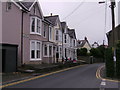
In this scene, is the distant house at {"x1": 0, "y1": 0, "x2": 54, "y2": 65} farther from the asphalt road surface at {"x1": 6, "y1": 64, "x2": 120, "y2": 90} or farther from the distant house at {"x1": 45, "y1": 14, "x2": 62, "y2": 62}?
the asphalt road surface at {"x1": 6, "y1": 64, "x2": 120, "y2": 90}

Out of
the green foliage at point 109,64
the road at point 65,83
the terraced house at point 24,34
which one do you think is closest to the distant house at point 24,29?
the terraced house at point 24,34

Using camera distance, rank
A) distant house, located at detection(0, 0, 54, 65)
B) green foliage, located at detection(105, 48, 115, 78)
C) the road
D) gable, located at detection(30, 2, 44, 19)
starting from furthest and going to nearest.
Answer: gable, located at detection(30, 2, 44, 19) < distant house, located at detection(0, 0, 54, 65) < green foliage, located at detection(105, 48, 115, 78) < the road

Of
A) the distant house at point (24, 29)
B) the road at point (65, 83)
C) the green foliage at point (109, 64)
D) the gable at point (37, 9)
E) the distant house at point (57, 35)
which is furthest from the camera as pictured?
the distant house at point (57, 35)

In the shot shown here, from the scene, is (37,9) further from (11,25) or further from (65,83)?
(65,83)

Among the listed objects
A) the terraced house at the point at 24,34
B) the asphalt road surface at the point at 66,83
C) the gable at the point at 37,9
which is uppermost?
the gable at the point at 37,9

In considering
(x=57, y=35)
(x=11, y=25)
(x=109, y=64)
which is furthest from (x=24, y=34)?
(x=57, y=35)

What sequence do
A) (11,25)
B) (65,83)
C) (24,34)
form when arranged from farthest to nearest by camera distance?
(24,34), (11,25), (65,83)

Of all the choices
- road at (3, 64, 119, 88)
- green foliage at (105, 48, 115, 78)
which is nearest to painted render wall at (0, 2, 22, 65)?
road at (3, 64, 119, 88)

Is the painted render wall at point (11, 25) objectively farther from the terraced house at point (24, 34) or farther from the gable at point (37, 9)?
the gable at point (37, 9)

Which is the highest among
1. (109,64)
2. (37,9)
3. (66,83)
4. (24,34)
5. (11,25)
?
(37,9)

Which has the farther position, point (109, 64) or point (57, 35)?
point (57, 35)

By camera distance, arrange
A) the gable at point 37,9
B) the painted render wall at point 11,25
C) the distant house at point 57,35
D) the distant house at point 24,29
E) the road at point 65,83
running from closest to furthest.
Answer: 1. the road at point 65,83
2. the painted render wall at point 11,25
3. the distant house at point 24,29
4. the gable at point 37,9
5. the distant house at point 57,35

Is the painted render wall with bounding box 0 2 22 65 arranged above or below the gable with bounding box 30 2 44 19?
below

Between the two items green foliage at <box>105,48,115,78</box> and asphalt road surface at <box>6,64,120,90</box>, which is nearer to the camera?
asphalt road surface at <box>6,64,120,90</box>
